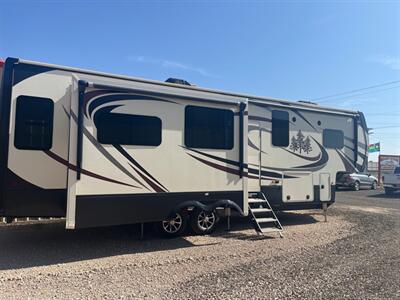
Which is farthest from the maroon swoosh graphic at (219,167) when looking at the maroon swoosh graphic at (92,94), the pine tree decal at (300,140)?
the pine tree decal at (300,140)

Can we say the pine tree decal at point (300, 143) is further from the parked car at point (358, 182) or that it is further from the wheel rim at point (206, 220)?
the parked car at point (358, 182)

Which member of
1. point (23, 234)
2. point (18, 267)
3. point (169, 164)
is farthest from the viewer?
point (23, 234)

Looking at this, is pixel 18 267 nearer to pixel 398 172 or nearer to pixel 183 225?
pixel 183 225

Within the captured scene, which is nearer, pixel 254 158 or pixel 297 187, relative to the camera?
pixel 254 158

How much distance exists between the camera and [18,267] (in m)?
5.73

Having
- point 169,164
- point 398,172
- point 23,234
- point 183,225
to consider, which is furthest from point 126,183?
point 398,172

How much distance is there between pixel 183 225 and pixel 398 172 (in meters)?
17.1

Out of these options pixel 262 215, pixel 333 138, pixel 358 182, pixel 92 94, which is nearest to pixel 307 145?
pixel 333 138

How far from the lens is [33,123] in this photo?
253 inches

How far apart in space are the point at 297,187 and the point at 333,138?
205cm

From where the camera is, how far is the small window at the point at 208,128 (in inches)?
297

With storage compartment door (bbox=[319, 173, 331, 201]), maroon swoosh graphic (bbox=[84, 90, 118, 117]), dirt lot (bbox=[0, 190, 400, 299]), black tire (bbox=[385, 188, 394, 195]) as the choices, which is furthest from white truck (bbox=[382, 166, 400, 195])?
maroon swoosh graphic (bbox=[84, 90, 118, 117])

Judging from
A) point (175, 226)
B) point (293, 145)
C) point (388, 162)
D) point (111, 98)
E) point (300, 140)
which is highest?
point (111, 98)

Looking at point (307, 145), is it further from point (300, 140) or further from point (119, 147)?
point (119, 147)
